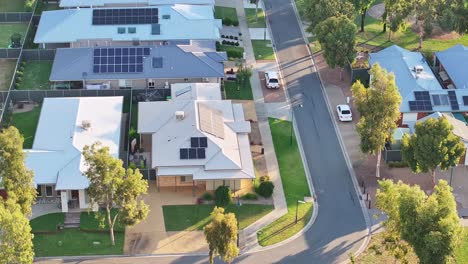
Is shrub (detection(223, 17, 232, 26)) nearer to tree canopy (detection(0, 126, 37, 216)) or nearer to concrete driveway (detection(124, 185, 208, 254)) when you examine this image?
concrete driveway (detection(124, 185, 208, 254))

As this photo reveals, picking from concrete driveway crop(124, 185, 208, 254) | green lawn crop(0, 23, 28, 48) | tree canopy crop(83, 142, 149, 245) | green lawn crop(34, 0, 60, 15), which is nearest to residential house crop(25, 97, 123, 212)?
concrete driveway crop(124, 185, 208, 254)

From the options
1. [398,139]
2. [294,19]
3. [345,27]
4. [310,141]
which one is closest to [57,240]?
[310,141]

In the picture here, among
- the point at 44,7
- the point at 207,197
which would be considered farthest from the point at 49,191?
the point at 44,7

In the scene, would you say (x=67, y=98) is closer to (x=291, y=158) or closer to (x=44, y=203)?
(x=44, y=203)

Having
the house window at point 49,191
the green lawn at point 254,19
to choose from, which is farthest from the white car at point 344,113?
the house window at point 49,191

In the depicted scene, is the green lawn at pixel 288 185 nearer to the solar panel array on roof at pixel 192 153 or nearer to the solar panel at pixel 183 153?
the solar panel array on roof at pixel 192 153
